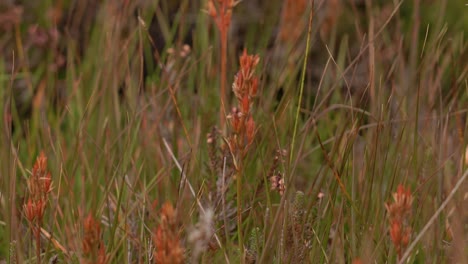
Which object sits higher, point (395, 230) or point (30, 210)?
point (395, 230)

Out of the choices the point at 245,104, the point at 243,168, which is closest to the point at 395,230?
the point at 245,104

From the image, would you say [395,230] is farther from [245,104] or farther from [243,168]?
[243,168]

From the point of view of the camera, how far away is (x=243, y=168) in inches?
68.4

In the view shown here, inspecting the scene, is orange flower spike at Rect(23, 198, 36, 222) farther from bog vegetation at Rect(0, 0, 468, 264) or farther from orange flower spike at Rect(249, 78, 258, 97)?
orange flower spike at Rect(249, 78, 258, 97)

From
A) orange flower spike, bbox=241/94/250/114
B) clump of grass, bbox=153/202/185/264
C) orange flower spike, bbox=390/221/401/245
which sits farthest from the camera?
orange flower spike, bbox=241/94/250/114

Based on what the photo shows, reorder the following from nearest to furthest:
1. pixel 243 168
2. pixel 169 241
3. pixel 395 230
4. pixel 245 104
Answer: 1. pixel 169 241
2. pixel 395 230
3. pixel 245 104
4. pixel 243 168

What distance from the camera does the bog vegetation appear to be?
1.53 meters

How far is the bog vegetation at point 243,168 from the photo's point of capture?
5.01 feet

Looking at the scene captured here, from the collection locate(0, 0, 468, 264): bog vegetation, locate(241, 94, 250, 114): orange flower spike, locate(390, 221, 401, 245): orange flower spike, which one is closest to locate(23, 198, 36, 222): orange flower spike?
locate(0, 0, 468, 264): bog vegetation

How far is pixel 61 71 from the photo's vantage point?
399 cm

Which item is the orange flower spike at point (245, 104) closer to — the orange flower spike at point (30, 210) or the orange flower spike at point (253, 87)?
the orange flower spike at point (253, 87)

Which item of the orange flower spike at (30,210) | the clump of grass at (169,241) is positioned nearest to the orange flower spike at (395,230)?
the clump of grass at (169,241)

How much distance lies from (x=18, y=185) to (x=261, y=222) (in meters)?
0.71

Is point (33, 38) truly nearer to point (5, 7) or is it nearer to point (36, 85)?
point (36, 85)
